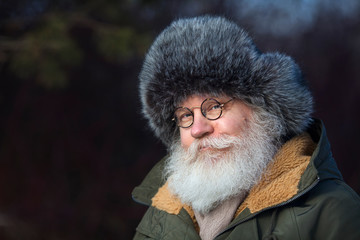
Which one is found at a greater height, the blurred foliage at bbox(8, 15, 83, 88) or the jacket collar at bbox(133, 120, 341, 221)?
the blurred foliage at bbox(8, 15, 83, 88)

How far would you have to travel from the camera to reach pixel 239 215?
2.18 m

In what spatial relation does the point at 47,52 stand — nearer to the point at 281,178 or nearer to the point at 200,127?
the point at 200,127

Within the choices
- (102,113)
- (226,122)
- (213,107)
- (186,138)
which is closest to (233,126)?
(226,122)

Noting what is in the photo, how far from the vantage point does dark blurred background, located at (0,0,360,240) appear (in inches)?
224

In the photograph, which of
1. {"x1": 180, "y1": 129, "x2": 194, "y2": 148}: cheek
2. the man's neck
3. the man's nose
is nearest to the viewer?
the man's neck

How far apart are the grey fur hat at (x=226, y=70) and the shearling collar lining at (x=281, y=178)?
12cm

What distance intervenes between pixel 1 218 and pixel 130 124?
214cm

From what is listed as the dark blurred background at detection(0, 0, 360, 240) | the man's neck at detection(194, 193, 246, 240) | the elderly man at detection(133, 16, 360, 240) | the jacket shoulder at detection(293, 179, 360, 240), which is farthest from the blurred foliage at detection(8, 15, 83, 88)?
the jacket shoulder at detection(293, 179, 360, 240)

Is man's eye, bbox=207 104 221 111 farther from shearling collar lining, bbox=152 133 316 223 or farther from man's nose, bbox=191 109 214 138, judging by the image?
shearling collar lining, bbox=152 133 316 223

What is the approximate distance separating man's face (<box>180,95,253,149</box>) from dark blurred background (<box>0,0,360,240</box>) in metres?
2.87

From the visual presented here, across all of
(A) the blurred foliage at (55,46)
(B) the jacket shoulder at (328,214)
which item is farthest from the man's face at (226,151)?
(A) the blurred foliage at (55,46)

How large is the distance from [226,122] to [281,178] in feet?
1.36

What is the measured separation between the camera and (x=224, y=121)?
237 cm

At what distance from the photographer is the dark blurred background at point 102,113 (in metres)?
5.68
